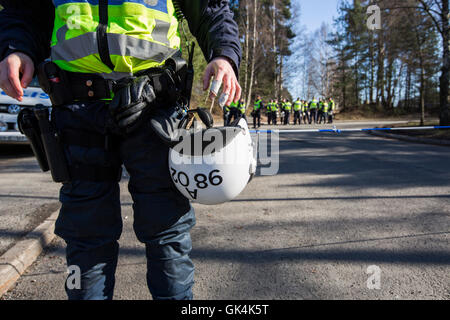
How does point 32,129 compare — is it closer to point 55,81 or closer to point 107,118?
point 55,81

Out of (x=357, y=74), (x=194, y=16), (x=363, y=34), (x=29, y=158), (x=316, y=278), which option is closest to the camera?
(x=194, y=16)

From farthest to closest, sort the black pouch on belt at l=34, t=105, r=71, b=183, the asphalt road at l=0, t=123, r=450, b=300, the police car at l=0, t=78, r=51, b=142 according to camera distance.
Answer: the police car at l=0, t=78, r=51, b=142 < the asphalt road at l=0, t=123, r=450, b=300 < the black pouch on belt at l=34, t=105, r=71, b=183

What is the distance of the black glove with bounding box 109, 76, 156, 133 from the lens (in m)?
1.22

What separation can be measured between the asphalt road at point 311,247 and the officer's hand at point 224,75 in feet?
3.81

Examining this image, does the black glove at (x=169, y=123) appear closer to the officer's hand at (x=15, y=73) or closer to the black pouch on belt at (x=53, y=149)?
the black pouch on belt at (x=53, y=149)

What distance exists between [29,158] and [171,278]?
22.5 ft

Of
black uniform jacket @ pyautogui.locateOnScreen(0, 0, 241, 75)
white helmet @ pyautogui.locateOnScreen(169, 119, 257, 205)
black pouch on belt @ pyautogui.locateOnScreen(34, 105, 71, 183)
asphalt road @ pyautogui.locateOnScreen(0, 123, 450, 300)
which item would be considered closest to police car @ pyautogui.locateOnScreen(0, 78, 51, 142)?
asphalt road @ pyautogui.locateOnScreen(0, 123, 450, 300)

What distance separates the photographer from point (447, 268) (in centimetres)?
199

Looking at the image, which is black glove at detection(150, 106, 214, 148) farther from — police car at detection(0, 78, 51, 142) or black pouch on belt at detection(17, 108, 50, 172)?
police car at detection(0, 78, 51, 142)

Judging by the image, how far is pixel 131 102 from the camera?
122cm
